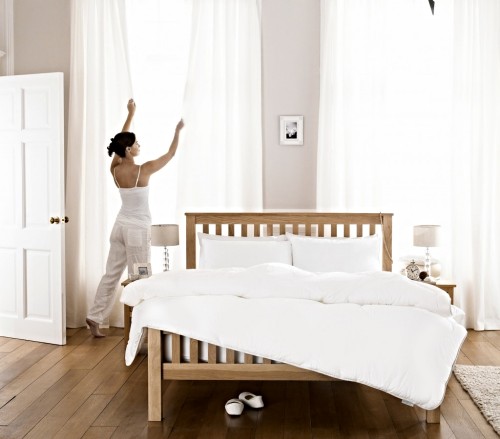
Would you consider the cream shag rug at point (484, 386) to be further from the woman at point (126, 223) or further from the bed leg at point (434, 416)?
the woman at point (126, 223)

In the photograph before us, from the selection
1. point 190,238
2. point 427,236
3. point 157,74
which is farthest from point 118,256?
point 427,236

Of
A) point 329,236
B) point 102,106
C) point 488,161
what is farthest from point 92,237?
point 488,161

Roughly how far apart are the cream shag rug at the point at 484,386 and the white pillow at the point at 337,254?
999mm

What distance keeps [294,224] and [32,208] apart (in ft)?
7.07

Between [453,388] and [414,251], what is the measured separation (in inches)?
72.7

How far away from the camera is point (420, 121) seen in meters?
5.49

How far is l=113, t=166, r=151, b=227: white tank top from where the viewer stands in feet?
16.8

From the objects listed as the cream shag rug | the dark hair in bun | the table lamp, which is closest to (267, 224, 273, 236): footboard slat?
the table lamp

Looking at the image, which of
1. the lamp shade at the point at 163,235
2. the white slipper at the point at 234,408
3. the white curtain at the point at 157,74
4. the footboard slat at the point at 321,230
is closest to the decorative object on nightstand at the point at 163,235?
the lamp shade at the point at 163,235

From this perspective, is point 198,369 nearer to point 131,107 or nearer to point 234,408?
point 234,408

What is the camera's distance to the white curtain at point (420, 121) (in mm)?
5371

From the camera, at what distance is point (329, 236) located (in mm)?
5426

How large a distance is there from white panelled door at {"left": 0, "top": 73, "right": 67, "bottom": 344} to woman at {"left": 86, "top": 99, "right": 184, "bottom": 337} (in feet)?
1.10

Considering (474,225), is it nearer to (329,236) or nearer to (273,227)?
(329,236)
